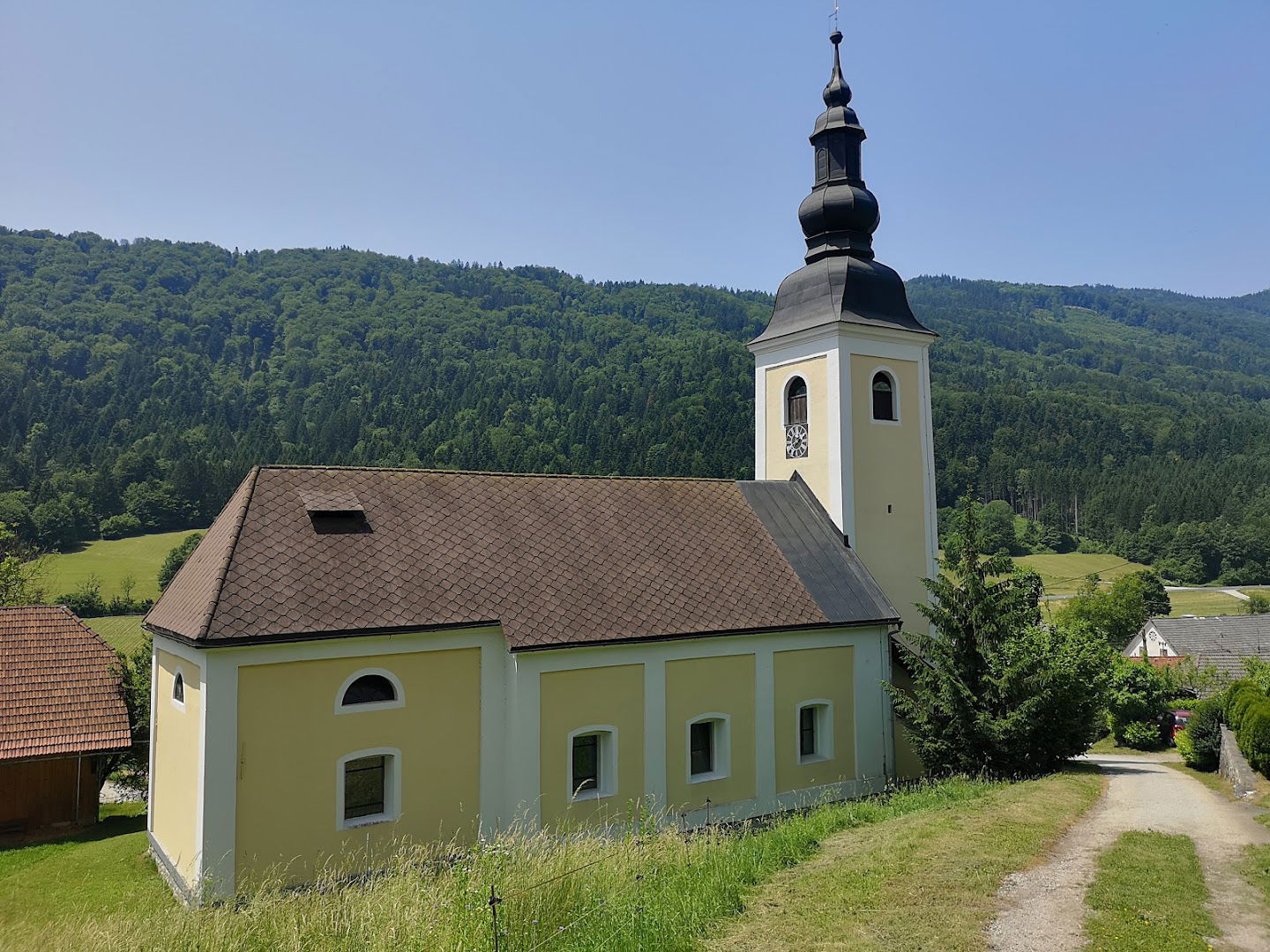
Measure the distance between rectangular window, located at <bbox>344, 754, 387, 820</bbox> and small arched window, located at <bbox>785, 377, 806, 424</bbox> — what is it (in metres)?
13.1

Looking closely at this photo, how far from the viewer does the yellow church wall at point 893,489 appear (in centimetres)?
2056

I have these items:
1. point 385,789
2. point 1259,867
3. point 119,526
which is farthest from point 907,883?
point 119,526

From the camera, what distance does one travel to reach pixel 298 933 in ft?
23.2

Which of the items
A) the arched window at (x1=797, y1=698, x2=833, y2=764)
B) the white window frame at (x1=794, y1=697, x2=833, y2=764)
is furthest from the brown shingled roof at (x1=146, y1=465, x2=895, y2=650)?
the arched window at (x1=797, y1=698, x2=833, y2=764)

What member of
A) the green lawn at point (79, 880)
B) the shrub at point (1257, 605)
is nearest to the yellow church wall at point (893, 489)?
the green lawn at point (79, 880)

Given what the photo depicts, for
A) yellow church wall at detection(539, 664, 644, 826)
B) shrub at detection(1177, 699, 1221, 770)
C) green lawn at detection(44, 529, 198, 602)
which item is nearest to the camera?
yellow church wall at detection(539, 664, 644, 826)

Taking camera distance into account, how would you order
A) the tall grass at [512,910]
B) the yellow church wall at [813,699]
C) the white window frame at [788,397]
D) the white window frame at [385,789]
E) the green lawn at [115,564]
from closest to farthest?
the tall grass at [512,910], the white window frame at [385,789], the yellow church wall at [813,699], the white window frame at [788,397], the green lawn at [115,564]

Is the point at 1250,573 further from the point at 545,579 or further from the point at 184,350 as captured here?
the point at 184,350

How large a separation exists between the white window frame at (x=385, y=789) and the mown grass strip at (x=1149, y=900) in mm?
9481

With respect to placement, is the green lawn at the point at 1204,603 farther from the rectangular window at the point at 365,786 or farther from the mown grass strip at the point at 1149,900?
the rectangular window at the point at 365,786

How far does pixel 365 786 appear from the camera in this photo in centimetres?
1311

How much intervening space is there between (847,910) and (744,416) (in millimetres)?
93557

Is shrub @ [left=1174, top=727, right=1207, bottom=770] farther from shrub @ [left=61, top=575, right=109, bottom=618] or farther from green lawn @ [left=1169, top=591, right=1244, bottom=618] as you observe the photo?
green lawn @ [left=1169, top=591, right=1244, bottom=618]

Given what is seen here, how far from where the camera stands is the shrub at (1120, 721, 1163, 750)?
28906 millimetres
